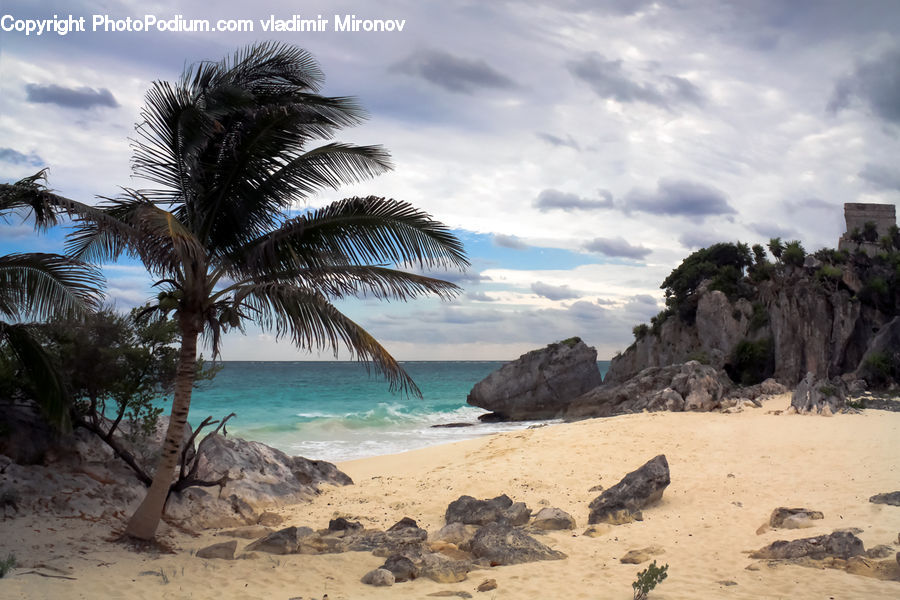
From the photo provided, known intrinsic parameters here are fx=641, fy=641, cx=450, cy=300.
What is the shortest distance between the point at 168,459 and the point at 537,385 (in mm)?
29073

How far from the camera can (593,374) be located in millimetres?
37719

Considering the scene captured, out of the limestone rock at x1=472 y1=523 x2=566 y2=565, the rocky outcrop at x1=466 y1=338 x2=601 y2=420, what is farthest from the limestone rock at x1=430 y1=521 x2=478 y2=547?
the rocky outcrop at x1=466 y1=338 x2=601 y2=420

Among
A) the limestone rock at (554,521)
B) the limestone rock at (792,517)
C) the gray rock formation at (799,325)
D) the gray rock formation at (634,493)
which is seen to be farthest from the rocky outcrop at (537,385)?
the limestone rock at (792,517)

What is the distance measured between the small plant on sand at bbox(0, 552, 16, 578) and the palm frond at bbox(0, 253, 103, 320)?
109 inches

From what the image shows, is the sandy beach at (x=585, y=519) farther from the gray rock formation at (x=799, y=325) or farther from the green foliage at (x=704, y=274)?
the green foliage at (x=704, y=274)

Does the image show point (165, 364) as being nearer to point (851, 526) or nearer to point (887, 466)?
point (851, 526)

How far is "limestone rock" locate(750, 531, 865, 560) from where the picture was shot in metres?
7.25

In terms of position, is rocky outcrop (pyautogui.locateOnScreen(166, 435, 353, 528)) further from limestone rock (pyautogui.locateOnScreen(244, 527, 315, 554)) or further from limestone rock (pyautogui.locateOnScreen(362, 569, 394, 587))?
limestone rock (pyautogui.locateOnScreen(362, 569, 394, 587))

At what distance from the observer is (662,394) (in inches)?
925

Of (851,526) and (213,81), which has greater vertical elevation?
(213,81)

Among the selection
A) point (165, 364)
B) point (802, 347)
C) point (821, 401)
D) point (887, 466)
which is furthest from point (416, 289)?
point (802, 347)

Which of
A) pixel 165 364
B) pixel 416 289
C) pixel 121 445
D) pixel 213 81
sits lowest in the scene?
pixel 121 445

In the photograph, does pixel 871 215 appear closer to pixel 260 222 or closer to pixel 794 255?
pixel 794 255

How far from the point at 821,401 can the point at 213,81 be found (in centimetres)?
1929
